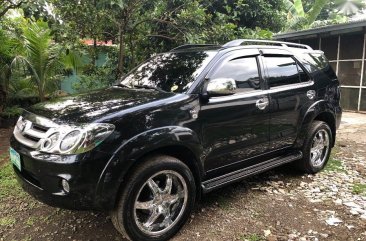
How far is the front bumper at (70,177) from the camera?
276 cm

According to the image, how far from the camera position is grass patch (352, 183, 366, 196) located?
4.50 m

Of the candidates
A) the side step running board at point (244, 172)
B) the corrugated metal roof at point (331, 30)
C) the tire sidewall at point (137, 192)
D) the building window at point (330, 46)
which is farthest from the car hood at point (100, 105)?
the building window at point (330, 46)

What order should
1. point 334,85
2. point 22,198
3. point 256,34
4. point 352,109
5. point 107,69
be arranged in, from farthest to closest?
point 352,109 < point 256,34 < point 107,69 < point 334,85 < point 22,198

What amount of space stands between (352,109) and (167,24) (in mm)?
7228

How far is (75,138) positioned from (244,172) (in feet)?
6.72

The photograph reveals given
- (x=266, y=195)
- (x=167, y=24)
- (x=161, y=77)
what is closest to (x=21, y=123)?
(x=161, y=77)

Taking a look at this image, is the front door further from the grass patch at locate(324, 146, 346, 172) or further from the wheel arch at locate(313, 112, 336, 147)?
the grass patch at locate(324, 146, 346, 172)

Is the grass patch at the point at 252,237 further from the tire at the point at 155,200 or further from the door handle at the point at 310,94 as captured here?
the door handle at the point at 310,94

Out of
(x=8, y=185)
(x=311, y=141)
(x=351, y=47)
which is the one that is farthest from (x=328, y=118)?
(x=351, y=47)

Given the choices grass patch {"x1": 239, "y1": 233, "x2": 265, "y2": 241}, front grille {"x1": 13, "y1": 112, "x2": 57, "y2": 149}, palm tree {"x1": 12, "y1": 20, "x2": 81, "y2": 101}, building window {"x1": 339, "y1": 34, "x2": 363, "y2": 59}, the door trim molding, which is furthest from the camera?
building window {"x1": 339, "y1": 34, "x2": 363, "y2": 59}

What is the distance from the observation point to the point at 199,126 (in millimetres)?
3467

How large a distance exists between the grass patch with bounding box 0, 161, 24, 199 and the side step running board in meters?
2.40

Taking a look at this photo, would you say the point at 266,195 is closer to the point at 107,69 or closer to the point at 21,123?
the point at 21,123

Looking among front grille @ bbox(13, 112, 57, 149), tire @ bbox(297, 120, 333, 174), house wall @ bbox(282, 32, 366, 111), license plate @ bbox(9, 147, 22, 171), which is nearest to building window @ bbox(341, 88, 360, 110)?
house wall @ bbox(282, 32, 366, 111)
